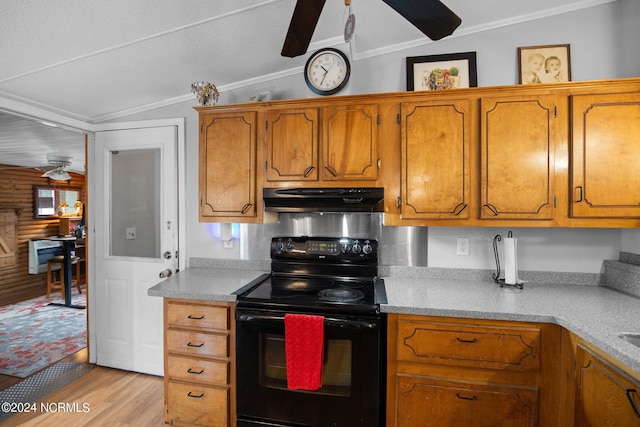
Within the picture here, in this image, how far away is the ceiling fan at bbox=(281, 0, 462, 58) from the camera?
3.85 ft

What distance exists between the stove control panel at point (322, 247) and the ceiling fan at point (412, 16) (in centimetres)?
128

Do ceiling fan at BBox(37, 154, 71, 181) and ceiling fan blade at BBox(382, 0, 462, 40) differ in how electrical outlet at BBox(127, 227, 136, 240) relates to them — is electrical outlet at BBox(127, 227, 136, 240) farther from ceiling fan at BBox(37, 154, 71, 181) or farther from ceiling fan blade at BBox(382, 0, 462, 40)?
ceiling fan at BBox(37, 154, 71, 181)

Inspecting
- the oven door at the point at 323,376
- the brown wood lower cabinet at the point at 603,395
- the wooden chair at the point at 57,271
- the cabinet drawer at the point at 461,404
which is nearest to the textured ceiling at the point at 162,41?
the oven door at the point at 323,376

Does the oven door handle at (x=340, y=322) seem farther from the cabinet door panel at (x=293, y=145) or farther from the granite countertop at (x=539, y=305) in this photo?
the cabinet door panel at (x=293, y=145)

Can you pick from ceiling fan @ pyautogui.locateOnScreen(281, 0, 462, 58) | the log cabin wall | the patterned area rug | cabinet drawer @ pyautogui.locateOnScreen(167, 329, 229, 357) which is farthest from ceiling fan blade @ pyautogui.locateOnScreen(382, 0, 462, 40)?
the log cabin wall

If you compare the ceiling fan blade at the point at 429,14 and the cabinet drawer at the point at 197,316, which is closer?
the ceiling fan blade at the point at 429,14

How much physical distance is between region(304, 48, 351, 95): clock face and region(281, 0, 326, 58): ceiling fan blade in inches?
27.2

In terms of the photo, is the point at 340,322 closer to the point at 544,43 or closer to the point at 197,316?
the point at 197,316

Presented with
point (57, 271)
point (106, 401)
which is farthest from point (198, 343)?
point (57, 271)

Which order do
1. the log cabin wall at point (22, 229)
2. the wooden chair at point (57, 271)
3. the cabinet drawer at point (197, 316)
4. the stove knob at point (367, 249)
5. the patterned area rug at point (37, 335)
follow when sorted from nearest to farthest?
the cabinet drawer at point (197, 316) < the stove knob at point (367, 249) < the patterned area rug at point (37, 335) < the wooden chair at point (57, 271) < the log cabin wall at point (22, 229)

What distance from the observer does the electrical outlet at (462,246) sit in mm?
2217

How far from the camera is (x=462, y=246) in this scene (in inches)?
87.6

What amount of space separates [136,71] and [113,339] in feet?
7.20

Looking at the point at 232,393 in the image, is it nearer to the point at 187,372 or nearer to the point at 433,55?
the point at 187,372
